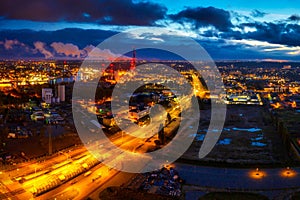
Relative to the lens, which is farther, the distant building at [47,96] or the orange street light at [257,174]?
the distant building at [47,96]

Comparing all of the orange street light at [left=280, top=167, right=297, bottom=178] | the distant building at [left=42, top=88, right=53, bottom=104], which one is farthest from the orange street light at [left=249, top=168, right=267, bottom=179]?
the distant building at [left=42, top=88, right=53, bottom=104]

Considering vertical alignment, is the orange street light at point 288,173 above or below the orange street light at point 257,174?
above

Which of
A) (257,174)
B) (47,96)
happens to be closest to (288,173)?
(257,174)

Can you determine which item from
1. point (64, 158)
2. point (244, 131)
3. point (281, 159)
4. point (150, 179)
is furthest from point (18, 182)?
point (244, 131)

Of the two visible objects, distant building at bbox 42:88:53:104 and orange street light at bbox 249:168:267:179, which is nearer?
orange street light at bbox 249:168:267:179

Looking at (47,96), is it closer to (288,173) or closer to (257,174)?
(257,174)

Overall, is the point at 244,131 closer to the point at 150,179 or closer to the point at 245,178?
the point at 245,178

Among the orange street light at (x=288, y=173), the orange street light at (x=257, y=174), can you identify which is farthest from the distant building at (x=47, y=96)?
the orange street light at (x=288, y=173)

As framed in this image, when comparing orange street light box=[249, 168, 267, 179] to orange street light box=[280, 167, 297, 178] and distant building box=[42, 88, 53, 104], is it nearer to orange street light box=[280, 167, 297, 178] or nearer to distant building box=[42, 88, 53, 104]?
orange street light box=[280, 167, 297, 178]

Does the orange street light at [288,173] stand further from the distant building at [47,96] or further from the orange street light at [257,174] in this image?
the distant building at [47,96]

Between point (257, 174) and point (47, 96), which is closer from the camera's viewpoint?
point (257, 174)

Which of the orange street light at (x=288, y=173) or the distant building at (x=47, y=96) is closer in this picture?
the orange street light at (x=288, y=173)
